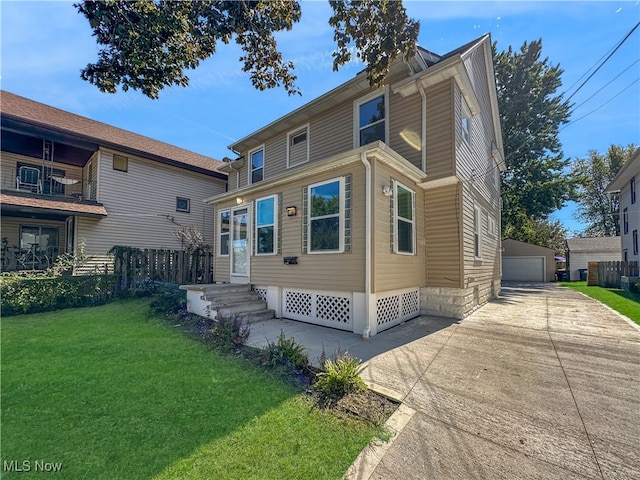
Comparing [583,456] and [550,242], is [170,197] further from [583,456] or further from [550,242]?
[550,242]

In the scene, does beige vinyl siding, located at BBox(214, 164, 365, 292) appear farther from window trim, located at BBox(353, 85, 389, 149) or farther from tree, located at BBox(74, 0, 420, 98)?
window trim, located at BBox(353, 85, 389, 149)

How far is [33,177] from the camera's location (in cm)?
1309

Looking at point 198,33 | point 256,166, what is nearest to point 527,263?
point 256,166

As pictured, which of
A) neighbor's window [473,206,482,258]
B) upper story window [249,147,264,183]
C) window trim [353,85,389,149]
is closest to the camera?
window trim [353,85,389,149]

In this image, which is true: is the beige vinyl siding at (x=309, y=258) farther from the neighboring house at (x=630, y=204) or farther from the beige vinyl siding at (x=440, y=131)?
the neighboring house at (x=630, y=204)

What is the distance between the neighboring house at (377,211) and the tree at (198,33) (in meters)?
1.75

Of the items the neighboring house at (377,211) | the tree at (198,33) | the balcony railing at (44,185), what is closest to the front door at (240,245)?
the neighboring house at (377,211)

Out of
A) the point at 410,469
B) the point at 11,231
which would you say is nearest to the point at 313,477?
the point at 410,469

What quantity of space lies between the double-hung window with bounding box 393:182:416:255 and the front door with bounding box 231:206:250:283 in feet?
14.5

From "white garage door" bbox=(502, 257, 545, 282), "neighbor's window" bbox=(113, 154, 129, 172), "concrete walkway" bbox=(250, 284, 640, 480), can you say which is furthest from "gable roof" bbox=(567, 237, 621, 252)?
"neighbor's window" bbox=(113, 154, 129, 172)

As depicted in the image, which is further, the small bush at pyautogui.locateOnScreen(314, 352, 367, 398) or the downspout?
the downspout

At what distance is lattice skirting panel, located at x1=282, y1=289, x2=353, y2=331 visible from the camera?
6152 millimetres

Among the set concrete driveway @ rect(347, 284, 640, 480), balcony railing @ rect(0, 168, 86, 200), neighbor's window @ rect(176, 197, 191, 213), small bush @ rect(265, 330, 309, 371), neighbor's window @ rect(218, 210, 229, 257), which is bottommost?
concrete driveway @ rect(347, 284, 640, 480)

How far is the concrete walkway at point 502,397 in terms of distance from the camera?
2195 millimetres
